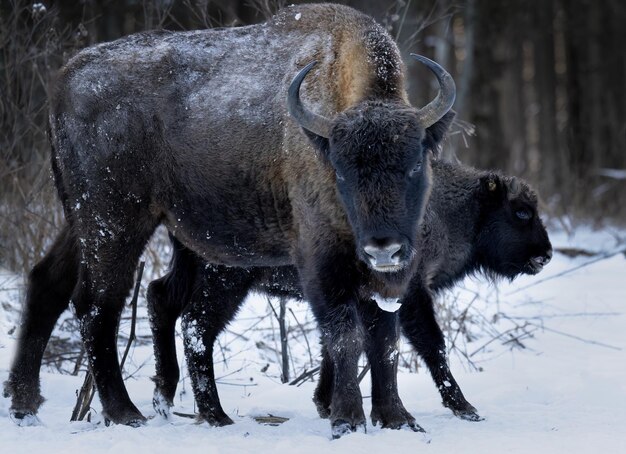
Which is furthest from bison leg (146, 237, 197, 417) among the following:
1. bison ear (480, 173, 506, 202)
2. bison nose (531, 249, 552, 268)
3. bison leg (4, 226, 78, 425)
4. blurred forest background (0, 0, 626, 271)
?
blurred forest background (0, 0, 626, 271)

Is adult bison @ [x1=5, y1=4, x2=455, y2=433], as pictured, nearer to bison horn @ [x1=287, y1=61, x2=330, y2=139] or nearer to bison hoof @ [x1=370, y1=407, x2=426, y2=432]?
bison horn @ [x1=287, y1=61, x2=330, y2=139]

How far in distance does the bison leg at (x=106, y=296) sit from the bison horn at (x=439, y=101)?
2.05m

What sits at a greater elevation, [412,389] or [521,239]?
[521,239]

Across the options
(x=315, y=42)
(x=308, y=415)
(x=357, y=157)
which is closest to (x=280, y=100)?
(x=315, y=42)

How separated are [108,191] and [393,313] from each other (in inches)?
78.8

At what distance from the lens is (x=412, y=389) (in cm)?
733

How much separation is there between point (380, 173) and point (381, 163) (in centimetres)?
6

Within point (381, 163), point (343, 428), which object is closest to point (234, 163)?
point (381, 163)

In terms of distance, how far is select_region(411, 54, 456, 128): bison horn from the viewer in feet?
18.5

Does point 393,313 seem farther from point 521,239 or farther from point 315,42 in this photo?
point 521,239

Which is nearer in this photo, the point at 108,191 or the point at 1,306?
the point at 108,191

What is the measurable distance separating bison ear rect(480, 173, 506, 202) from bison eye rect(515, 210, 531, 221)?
20cm

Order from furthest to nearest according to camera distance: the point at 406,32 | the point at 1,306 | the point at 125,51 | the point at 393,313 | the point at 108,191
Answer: the point at 406,32 → the point at 1,306 → the point at 125,51 → the point at 108,191 → the point at 393,313

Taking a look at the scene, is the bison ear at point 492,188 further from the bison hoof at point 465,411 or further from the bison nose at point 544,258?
the bison hoof at point 465,411
